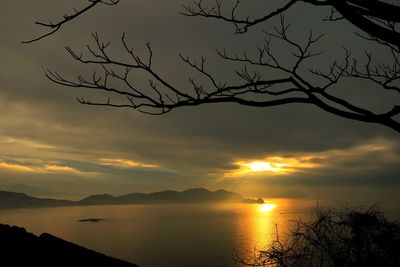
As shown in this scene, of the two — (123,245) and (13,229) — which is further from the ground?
(13,229)

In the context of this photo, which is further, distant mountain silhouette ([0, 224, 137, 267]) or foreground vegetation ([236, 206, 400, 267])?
foreground vegetation ([236, 206, 400, 267])

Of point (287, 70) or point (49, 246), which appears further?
point (49, 246)

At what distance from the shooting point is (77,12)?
11.8ft

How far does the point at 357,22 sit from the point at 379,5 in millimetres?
255

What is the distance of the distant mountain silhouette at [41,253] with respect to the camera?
5.89 meters

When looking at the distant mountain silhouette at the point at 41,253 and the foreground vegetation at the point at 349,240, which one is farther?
the foreground vegetation at the point at 349,240

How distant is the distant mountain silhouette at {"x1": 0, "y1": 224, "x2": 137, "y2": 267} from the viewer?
5887 mm

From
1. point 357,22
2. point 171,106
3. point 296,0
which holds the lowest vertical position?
point 171,106

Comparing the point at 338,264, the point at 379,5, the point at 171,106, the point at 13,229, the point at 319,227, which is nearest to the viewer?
the point at 379,5

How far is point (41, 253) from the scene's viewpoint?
6117 millimetres

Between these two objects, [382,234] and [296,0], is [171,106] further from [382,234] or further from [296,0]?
[382,234]

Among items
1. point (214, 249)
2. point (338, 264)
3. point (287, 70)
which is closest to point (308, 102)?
point (287, 70)

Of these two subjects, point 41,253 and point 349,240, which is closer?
point 41,253

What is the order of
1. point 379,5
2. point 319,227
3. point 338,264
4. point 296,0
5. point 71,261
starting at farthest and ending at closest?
point 319,227 → point 338,264 → point 71,261 → point 296,0 → point 379,5
